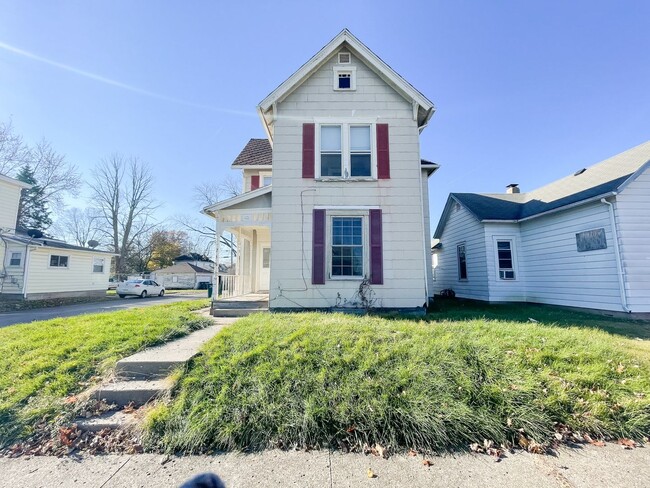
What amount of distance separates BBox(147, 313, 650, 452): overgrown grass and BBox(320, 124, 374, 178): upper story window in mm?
5634

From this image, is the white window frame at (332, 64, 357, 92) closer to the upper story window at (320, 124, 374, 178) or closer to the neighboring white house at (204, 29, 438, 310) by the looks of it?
the neighboring white house at (204, 29, 438, 310)

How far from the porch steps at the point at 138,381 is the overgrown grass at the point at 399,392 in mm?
331

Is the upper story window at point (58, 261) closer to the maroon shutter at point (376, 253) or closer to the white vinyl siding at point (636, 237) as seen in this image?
the maroon shutter at point (376, 253)

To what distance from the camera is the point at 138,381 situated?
4000mm

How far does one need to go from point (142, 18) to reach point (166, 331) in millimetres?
8815

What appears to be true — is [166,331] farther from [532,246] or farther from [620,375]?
[532,246]

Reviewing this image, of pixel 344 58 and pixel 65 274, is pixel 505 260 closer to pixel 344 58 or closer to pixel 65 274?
pixel 344 58

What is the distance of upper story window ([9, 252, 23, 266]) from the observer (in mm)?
17031

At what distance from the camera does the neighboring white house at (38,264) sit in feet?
55.2

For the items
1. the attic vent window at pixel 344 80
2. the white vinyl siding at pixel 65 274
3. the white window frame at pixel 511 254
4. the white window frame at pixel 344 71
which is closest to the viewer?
the white window frame at pixel 344 71

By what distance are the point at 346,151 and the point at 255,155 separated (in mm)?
5832

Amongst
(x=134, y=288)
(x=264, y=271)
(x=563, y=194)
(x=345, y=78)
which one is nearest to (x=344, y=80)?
(x=345, y=78)

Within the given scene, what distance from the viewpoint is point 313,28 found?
9.24 metres

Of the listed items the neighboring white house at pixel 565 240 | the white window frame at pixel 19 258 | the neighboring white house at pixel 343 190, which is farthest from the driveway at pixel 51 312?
the neighboring white house at pixel 565 240
